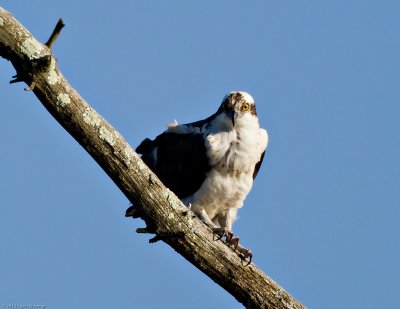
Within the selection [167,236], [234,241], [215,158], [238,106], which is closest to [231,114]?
[238,106]

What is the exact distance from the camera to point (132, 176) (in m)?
7.17

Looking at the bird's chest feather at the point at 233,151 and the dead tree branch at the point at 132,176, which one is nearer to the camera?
the dead tree branch at the point at 132,176

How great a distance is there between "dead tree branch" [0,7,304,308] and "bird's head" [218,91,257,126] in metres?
2.49

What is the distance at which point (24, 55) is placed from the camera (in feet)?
21.4

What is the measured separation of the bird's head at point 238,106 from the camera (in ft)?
33.3

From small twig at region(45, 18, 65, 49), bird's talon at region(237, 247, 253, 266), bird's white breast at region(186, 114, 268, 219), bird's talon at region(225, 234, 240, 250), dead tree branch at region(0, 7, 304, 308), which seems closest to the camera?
small twig at region(45, 18, 65, 49)

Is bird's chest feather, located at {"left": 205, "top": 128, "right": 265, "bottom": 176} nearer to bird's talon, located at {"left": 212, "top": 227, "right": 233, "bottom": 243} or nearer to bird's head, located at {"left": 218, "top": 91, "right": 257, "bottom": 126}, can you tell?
bird's head, located at {"left": 218, "top": 91, "right": 257, "bottom": 126}

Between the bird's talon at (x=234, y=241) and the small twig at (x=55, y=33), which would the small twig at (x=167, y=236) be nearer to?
the bird's talon at (x=234, y=241)

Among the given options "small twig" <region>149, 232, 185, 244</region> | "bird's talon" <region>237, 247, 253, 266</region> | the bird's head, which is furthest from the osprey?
"small twig" <region>149, 232, 185, 244</region>

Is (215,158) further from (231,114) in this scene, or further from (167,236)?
(167,236)

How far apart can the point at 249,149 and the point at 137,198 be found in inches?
117

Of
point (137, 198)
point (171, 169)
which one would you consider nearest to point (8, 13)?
point (137, 198)

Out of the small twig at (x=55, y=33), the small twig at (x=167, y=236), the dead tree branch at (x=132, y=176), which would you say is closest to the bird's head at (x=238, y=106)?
the dead tree branch at (x=132, y=176)

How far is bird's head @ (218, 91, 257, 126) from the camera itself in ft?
33.3
